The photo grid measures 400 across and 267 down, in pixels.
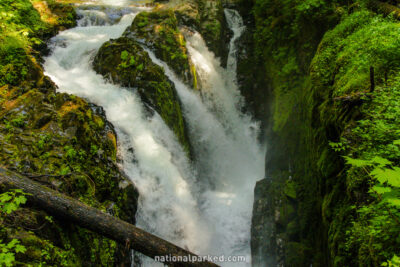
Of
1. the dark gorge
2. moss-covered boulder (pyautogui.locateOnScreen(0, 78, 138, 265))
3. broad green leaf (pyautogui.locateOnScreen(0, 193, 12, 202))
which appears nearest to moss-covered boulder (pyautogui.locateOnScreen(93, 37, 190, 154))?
the dark gorge

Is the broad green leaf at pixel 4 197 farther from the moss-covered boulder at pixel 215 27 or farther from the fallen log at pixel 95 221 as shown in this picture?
the moss-covered boulder at pixel 215 27

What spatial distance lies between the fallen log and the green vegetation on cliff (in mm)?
2102

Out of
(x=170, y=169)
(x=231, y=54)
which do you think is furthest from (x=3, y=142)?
(x=231, y=54)

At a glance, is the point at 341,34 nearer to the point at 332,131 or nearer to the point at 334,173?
the point at 332,131

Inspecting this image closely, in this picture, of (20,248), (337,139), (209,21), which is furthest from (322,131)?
(209,21)

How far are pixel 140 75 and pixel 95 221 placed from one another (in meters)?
6.40

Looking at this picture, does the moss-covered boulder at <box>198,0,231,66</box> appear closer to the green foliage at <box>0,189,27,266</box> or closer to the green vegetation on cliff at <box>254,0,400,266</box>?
the green vegetation on cliff at <box>254,0,400,266</box>

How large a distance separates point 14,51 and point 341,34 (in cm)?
762

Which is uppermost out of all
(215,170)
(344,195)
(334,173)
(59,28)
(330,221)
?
(59,28)

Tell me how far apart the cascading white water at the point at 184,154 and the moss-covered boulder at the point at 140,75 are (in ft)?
1.20

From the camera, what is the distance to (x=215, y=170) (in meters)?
11.1

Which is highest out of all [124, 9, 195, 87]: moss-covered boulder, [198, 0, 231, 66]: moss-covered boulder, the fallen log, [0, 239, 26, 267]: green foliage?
[198, 0, 231, 66]: moss-covered boulder

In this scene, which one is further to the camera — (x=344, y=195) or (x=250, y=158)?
(x=250, y=158)

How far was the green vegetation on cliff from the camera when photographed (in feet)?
7.82
